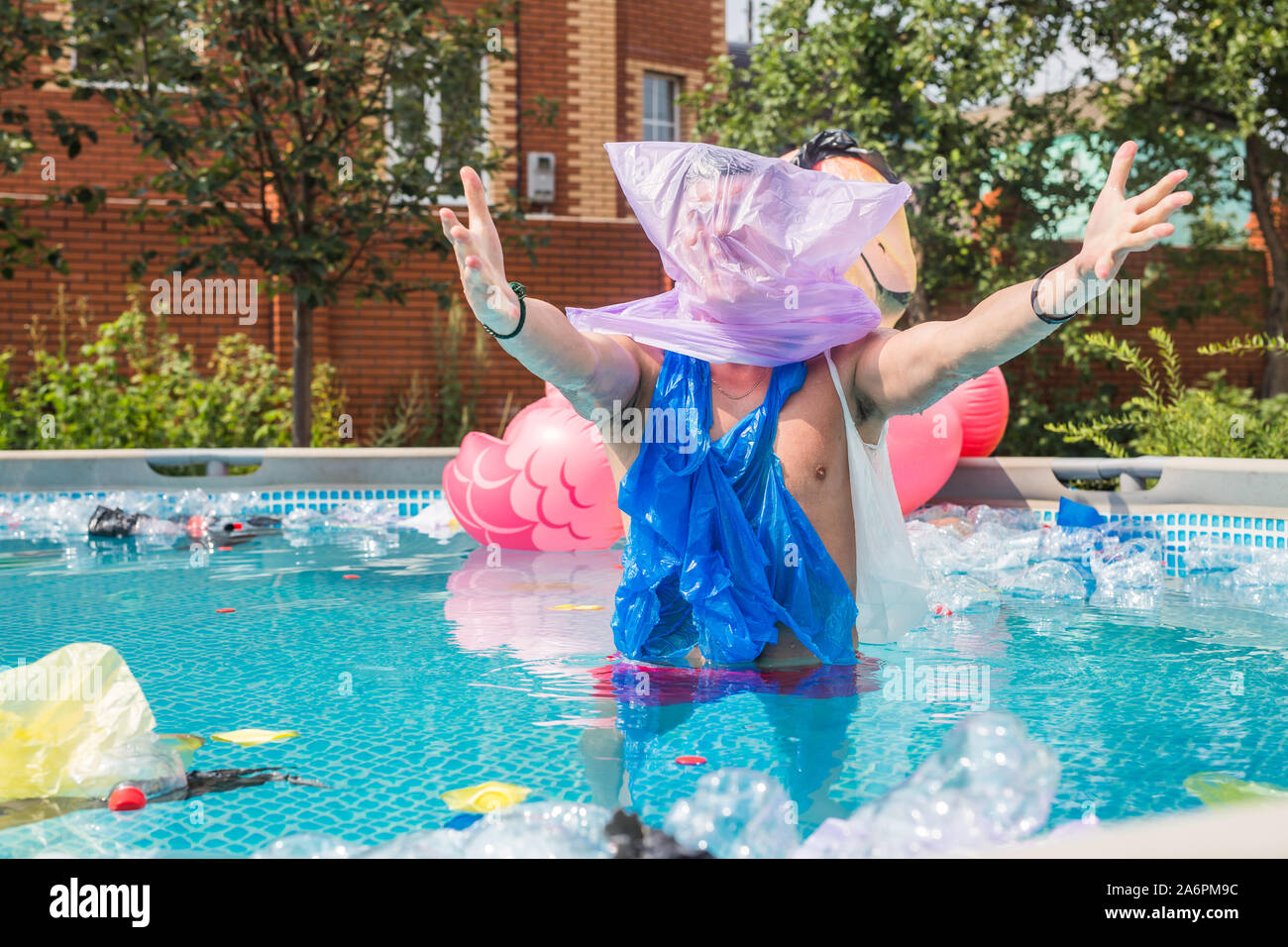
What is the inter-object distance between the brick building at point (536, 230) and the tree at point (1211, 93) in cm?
77

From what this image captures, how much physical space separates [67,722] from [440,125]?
802 cm

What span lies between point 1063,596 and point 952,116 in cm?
583

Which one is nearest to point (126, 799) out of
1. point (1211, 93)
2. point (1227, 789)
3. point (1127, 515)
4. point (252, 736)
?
point (252, 736)

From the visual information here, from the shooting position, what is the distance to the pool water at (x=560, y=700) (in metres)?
2.43

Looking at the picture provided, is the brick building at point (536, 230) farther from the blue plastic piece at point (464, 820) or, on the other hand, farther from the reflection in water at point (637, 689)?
the blue plastic piece at point (464, 820)

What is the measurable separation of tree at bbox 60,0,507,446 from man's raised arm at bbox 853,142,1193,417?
6.34 meters

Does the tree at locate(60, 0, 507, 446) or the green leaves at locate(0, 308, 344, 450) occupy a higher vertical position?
the tree at locate(60, 0, 507, 446)

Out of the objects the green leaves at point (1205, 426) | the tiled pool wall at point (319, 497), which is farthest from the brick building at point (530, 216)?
the green leaves at point (1205, 426)

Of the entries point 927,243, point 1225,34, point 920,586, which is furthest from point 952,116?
point 920,586

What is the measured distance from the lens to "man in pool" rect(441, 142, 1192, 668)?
3.01 metres

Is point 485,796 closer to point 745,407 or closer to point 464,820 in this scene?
point 464,820

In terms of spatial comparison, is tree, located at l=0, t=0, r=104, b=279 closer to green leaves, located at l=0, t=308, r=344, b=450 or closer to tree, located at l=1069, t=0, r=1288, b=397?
green leaves, located at l=0, t=308, r=344, b=450

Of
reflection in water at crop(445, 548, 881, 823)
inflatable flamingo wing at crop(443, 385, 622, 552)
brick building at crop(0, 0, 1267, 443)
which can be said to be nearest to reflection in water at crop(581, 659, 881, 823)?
reflection in water at crop(445, 548, 881, 823)
